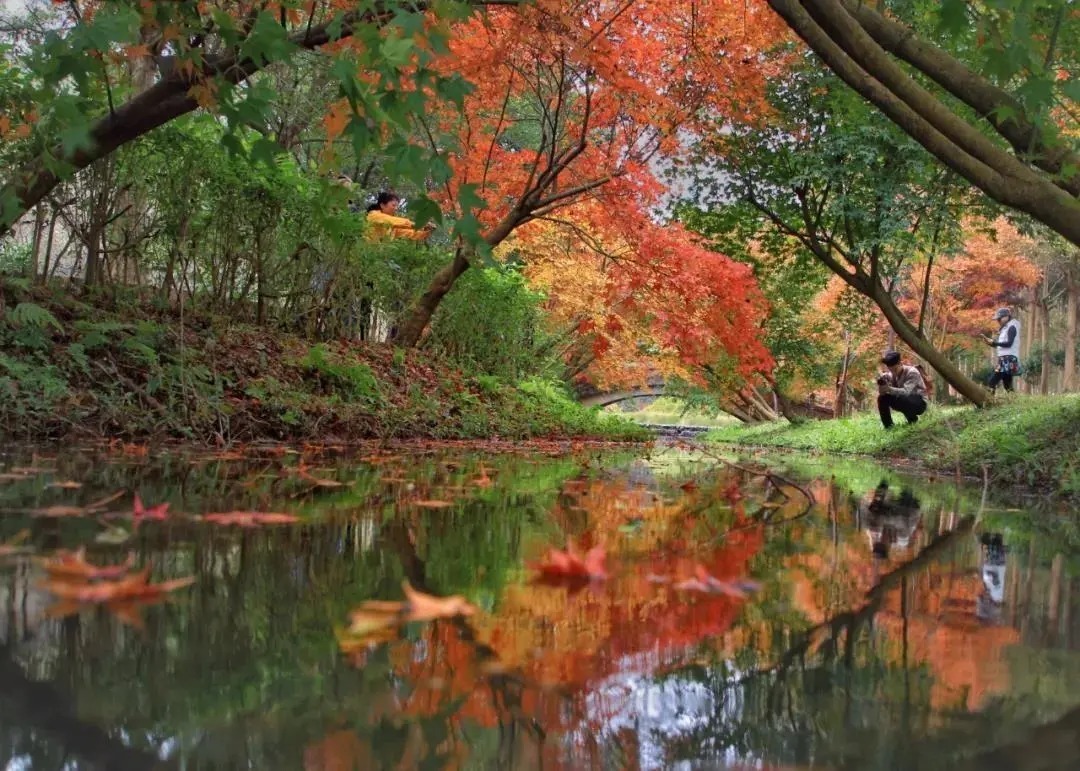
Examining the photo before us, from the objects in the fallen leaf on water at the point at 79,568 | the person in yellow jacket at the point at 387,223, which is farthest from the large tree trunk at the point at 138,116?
Result: the person in yellow jacket at the point at 387,223

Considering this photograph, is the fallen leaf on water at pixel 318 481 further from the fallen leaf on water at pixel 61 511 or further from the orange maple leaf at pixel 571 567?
the orange maple leaf at pixel 571 567

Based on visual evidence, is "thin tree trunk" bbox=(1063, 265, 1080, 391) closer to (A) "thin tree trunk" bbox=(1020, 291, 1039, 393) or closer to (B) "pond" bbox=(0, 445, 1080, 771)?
(A) "thin tree trunk" bbox=(1020, 291, 1039, 393)

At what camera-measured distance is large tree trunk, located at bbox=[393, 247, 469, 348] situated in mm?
8844

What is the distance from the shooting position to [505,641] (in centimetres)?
132

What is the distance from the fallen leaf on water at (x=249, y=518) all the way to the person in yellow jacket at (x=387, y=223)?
579cm

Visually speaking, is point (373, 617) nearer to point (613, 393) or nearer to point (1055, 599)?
point (1055, 599)

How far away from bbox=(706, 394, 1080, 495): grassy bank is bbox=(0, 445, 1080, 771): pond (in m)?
3.42

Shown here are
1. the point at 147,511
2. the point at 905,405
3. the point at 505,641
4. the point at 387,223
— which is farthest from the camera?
the point at 905,405

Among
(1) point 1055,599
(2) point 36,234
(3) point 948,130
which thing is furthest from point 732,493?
(2) point 36,234

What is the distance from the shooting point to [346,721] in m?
0.98

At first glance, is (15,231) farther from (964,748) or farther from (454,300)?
(964,748)

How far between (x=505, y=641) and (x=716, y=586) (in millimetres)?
642

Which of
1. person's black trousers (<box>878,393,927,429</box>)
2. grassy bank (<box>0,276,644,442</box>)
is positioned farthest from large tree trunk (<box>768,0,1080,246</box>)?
person's black trousers (<box>878,393,927,429</box>)

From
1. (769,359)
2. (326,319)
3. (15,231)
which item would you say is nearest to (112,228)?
(15,231)
